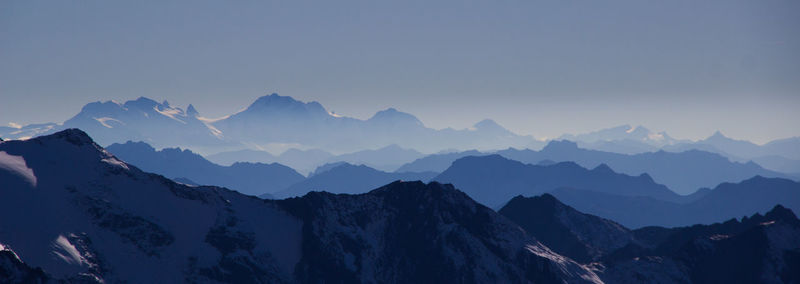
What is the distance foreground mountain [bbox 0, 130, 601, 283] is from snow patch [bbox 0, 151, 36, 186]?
275mm

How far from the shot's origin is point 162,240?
178 meters

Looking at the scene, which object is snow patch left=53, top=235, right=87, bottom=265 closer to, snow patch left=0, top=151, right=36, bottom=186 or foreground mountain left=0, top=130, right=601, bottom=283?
foreground mountain left=0, top=130, right=601, bottom=283

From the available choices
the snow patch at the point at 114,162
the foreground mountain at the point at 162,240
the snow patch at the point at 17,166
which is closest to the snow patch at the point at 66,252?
the foreground mountain at the point at 162,240

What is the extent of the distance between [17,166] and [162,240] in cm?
4093

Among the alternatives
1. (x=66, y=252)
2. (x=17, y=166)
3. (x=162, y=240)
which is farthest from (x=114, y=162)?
(x=66, y=252)

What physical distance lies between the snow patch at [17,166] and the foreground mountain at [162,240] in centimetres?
27

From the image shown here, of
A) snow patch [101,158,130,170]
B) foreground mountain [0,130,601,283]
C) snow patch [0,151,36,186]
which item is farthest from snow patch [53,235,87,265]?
→ snow patch [101,158,130,170]

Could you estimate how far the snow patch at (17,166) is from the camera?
174 meters

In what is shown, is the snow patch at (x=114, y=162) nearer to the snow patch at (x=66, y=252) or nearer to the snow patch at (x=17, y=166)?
the snow patch at (x=17, y=166)

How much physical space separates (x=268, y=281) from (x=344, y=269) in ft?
69.6

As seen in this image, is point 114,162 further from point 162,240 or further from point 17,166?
point 162,240

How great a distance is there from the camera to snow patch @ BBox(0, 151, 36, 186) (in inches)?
6870

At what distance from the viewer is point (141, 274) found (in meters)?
164

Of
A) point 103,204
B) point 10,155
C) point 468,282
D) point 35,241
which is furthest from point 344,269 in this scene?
point 10,155
